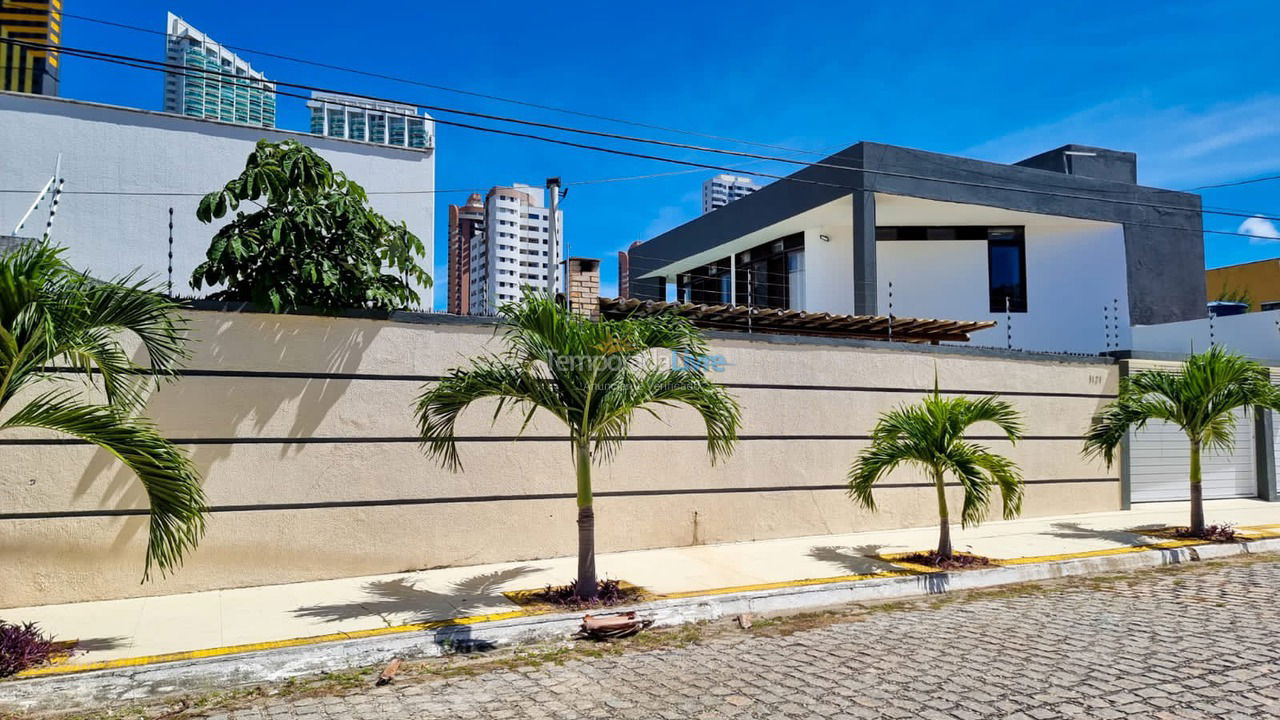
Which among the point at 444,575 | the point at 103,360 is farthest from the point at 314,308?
the point at 444,575

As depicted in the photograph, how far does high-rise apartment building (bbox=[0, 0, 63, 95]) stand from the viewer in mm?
14328

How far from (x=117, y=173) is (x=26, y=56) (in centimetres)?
279

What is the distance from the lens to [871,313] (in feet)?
47.8

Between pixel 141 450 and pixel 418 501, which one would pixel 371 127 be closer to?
pixel 418 501

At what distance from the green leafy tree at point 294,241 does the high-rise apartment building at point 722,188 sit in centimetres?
4420

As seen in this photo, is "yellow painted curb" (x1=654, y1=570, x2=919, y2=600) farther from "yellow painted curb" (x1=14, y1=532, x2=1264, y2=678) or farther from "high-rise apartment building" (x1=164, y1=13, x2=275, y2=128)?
"high-rise apartment building" (x1=164, y1=13, x2=275, y2=128)

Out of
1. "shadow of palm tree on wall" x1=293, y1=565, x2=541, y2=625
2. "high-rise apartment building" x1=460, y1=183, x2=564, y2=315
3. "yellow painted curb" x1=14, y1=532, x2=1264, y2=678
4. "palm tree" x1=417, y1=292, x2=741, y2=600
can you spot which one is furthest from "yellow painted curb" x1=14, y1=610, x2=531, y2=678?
"high-rise apartment building" x1=460, y1=183, x2=564, y2=315

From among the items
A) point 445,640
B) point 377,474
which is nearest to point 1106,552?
point 445,640

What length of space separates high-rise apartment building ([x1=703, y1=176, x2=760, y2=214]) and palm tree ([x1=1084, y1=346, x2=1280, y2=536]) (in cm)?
4118

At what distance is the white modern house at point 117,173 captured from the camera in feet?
45.3

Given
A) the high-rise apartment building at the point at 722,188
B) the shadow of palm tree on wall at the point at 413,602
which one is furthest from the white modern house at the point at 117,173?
the high-rise apartment building at the point at 722,188

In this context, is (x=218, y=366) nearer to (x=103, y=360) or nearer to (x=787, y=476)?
(x=103, y=360)

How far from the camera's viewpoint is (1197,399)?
10.2 m

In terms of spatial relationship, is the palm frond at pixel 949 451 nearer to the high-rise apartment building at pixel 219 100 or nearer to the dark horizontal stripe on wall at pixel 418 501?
the dark horizontal stripe on wall at pixel 418 501
